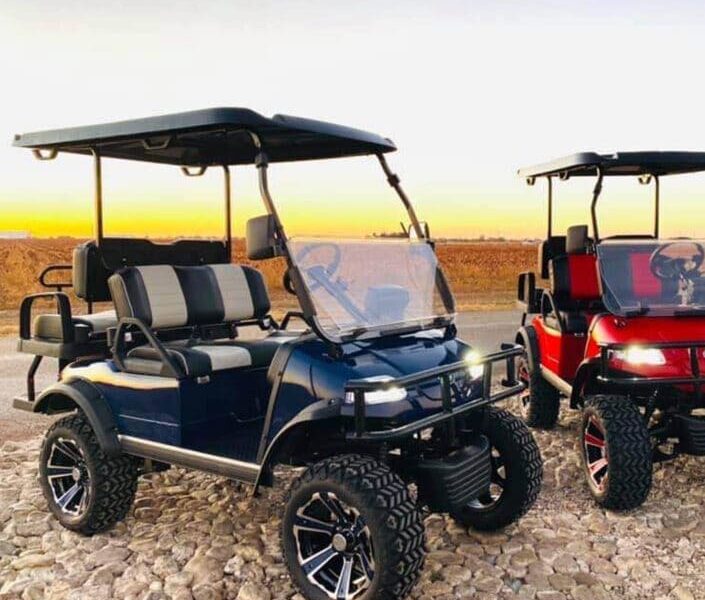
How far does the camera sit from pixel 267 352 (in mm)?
4848

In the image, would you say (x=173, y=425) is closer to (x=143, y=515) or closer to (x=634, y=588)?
(x=143, y=515)

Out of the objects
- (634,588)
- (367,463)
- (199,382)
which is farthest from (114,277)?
(634,588)

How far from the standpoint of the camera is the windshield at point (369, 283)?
158 inches

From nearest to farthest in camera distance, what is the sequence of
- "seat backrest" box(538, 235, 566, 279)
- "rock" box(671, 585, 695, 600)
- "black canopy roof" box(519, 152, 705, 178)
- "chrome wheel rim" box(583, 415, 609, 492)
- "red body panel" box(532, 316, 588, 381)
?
"rock" box(671, 585, 695, 600)
"chrome wheel rim" box(583, 415, 609, 492)
"black canopy roof" box(519, 152, 705, 178)
"red body panel" box(532, 316, 588, 381)
"seat backrest" box(538, 235, 566, 279)

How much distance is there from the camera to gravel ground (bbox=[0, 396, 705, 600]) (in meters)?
3.98

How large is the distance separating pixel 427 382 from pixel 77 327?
231 cm

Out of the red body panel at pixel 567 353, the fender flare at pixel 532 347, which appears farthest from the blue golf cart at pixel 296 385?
the fender flare at pixel 532 347

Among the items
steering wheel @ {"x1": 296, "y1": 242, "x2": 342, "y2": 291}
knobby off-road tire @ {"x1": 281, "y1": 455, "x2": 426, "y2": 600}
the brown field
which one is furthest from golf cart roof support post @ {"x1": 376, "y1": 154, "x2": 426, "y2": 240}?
the brown field

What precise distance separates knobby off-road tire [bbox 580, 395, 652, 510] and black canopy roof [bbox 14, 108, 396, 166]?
2.10m

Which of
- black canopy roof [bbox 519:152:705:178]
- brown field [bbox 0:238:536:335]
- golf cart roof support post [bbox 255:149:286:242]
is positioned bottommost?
brown field [bbox 0:238:536:335]

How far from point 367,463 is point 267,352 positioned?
1.44 meters

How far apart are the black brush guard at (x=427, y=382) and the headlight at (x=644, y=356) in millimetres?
1019

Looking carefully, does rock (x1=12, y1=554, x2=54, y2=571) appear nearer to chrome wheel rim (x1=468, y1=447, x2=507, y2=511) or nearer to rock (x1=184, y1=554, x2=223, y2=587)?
rock (x1=184, y1=554, x2=223, y2=587)

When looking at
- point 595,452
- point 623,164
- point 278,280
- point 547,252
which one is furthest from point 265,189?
point 278,280
